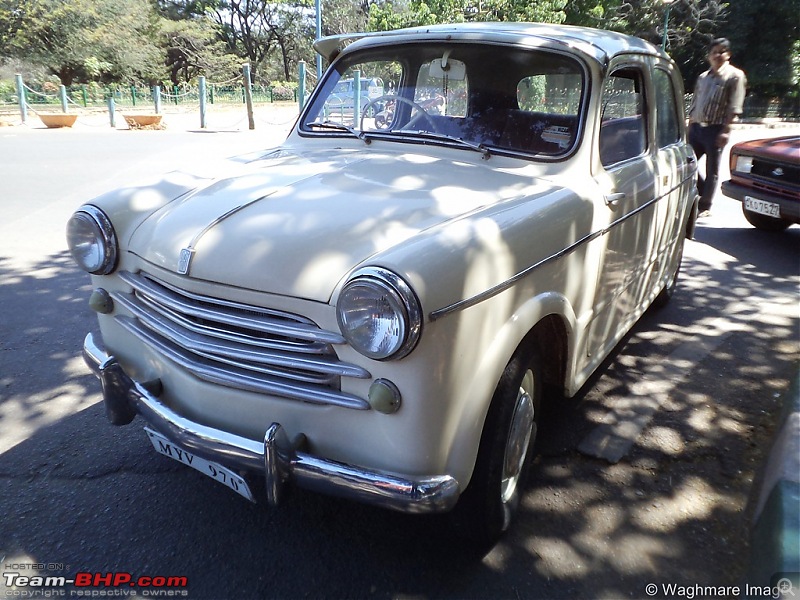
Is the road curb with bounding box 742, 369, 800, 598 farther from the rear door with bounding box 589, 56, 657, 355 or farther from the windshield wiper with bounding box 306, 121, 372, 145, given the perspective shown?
the windshield wiper with bounding box 306, 121, 372, 145

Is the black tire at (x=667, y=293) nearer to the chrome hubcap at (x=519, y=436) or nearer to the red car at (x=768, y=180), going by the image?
the red car at (x=768, y=180)

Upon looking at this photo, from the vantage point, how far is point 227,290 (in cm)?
208

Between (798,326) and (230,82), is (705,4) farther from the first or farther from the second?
(798,326)

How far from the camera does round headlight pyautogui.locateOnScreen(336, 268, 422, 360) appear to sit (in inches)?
69.6

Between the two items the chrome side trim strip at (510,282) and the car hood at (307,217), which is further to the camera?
the car hood at (307,217)

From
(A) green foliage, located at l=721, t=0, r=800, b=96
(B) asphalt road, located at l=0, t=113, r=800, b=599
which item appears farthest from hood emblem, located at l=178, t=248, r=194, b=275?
(A) green foliage, located at l=721, t=0, r=800, b=96

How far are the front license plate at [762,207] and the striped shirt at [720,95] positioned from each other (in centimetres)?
108

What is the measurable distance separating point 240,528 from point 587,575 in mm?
1318

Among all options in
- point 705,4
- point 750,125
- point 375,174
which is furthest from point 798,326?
point 705,4

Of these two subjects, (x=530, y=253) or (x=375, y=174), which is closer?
(x=530, y=253)

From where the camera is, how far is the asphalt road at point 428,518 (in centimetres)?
228

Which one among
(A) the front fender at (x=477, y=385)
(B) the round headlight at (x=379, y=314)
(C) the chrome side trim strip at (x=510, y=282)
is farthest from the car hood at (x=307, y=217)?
(A) the front fender at (x=477, y=385)

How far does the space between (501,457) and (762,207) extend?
237 inches

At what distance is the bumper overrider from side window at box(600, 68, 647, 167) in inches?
73.0
